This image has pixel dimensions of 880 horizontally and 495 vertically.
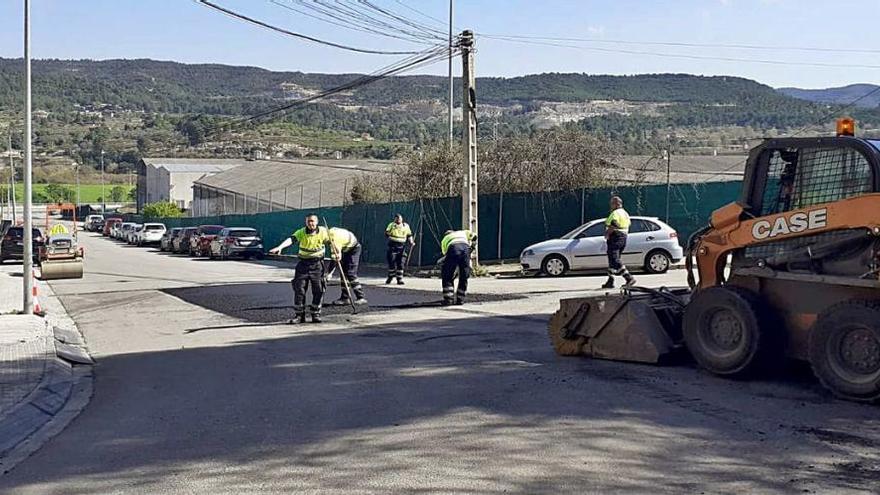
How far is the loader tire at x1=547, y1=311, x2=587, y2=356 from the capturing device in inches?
501

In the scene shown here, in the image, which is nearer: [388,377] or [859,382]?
[859,382]

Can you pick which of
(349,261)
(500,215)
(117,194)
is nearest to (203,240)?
(500,215)

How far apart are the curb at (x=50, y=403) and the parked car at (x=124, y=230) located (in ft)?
190

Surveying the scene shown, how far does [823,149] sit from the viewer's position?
10500 mm

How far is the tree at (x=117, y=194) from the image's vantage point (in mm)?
152750

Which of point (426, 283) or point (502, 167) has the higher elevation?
point (502, 167)

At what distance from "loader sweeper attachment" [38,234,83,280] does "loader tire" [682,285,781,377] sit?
26342 millimetres

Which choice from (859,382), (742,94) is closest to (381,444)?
(859,382)

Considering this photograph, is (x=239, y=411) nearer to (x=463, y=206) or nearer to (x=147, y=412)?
(x=147, y=412)

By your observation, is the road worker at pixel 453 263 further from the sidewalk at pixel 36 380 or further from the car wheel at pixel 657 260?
the car wheel at pixel 657 260

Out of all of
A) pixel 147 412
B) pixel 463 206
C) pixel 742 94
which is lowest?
pixel 147 412

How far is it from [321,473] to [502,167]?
2563 centimetres

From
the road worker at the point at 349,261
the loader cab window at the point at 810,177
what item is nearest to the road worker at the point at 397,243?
the road worker at the point at 349,261

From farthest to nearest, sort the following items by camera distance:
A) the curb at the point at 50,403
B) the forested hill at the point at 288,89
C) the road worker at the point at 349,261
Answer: the forested hill at the point at 288,89, the road worker at the point at 349,261, the curb at the point at 50,403
